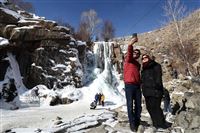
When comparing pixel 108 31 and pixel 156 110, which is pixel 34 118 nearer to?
pixel 156 110

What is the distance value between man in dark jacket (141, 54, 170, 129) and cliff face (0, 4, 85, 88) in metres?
16.2

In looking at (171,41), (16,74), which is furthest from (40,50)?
(171,41)

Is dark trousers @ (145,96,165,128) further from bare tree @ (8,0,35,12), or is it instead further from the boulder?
bare tree @ (8,0,35,12)

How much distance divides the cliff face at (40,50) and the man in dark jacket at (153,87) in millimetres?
16188

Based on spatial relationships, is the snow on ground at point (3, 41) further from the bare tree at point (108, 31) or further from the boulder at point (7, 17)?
the bare tree at point (108, 31)

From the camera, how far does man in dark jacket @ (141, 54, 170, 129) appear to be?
5.86 metres

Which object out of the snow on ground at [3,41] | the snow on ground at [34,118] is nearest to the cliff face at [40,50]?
the snow on ground at [3,41]

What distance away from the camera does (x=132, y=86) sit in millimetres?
5629

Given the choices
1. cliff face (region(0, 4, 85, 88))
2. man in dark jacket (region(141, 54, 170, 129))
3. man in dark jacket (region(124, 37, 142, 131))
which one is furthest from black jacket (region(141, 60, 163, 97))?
cliff face (region(0, 4, 85, 88))

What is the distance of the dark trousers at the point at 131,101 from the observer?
18.4ft

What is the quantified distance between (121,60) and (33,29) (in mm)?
11994

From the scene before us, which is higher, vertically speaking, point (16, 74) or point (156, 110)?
point (16, 74)

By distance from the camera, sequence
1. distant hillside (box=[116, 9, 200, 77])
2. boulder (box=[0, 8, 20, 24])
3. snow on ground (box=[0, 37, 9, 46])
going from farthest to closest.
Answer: distant hillside (box=[116, 9, 200, 77]) < boulder (box=[0, 8, 20, 24]) < snow on ground (box=[0, 37, 9, 46])

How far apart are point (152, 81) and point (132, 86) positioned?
0.50 metres
